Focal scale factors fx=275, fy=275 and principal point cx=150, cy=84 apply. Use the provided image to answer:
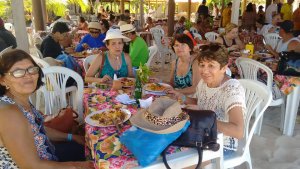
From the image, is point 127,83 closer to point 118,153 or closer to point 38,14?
point 118,153

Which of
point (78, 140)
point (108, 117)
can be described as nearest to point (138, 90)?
point (108, 117)

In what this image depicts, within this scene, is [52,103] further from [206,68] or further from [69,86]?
[206,68]

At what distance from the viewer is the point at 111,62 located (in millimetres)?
3092

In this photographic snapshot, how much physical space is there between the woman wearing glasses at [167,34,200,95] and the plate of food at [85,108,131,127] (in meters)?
0.99

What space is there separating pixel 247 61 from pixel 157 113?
7.41 ft

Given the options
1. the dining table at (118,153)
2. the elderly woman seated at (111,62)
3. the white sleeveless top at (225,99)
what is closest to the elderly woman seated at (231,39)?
the elderly woman seated at (111,62)

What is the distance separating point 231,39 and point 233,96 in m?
3.05

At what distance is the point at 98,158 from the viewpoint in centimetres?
143

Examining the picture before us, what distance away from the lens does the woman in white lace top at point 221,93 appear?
68.9 inches

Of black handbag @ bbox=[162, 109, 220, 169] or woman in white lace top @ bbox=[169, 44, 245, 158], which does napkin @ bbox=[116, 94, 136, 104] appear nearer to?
woman in white lace top @ bbox=[169, 44, 245, 158]

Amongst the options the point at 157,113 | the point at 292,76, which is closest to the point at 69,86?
the point at 157,113

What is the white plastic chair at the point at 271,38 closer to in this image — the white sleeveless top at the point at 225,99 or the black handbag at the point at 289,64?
the black handbag at the point at 289,64

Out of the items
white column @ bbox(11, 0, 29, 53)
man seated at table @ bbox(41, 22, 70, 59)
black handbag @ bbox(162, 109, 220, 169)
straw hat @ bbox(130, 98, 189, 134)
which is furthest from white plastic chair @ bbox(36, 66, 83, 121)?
black handbag @ bbox(162, 109, 220, 169)

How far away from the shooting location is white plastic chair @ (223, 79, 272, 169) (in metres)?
2.02
